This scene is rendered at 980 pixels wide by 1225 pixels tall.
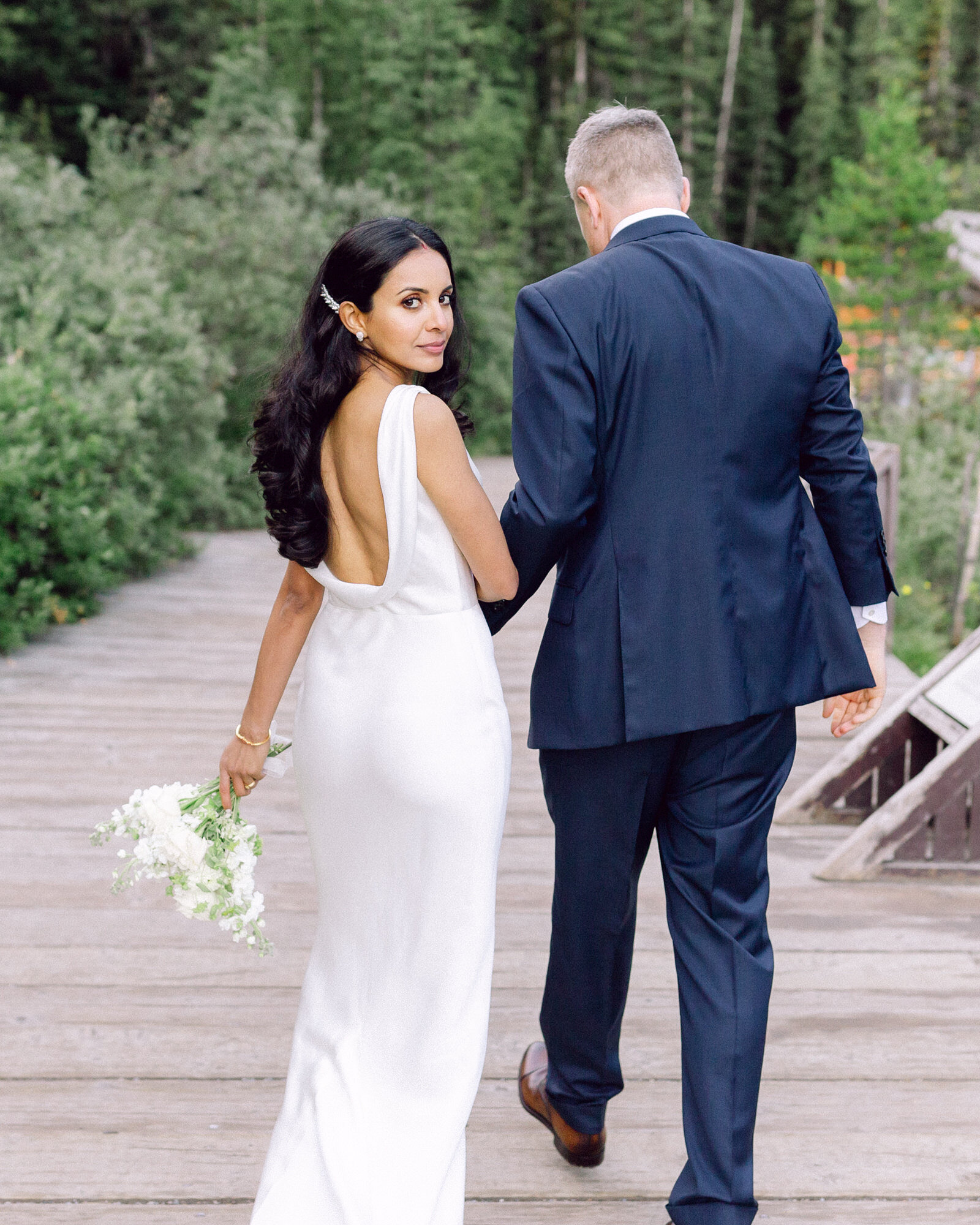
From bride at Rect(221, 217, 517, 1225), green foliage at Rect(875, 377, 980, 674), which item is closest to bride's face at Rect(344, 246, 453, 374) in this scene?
bride at Rect(221, 217, 517, 1225)

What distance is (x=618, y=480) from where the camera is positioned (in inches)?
76.4

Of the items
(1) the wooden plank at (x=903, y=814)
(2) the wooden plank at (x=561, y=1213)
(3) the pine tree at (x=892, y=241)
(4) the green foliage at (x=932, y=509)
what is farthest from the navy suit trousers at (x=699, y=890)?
(3) the pine tree at (x=892, y=241)

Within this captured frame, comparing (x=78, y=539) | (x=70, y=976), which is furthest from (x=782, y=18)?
(x=70, y=976)

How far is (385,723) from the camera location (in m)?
1.97

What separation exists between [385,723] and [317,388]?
535mm

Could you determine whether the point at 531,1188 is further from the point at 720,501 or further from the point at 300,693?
the point at 720,501

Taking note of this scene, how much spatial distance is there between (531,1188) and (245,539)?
8.34 metres

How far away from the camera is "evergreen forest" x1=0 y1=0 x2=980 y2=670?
25.1ft

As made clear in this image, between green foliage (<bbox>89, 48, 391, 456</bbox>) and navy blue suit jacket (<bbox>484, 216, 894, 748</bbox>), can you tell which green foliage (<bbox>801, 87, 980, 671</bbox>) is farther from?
navy blue suit jacket (<bbox>484, 216, 894, 748</bbox>)

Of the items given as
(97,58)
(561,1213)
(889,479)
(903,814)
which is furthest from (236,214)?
(97,58)

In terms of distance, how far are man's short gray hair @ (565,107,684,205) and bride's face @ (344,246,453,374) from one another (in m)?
0.30

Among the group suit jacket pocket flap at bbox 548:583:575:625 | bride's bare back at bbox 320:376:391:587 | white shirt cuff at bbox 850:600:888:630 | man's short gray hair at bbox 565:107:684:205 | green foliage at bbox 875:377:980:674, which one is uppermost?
man's short gray hair at bbox 565:107:684:205

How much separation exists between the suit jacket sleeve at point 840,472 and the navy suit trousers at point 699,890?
0.30 metres

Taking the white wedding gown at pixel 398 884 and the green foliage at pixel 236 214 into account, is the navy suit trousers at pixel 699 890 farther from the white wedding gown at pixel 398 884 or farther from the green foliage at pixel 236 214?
the green foliage at pixel 236 214
